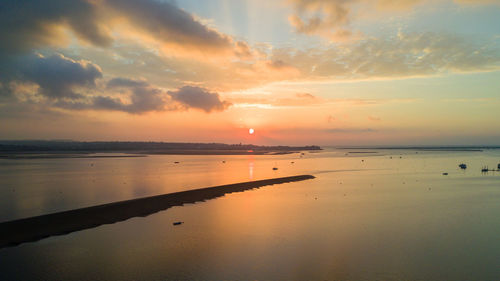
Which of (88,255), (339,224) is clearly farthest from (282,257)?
(88,255)

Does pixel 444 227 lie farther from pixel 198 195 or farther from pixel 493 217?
pixel 198 195

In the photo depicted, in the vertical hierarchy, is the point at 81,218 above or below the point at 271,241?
above

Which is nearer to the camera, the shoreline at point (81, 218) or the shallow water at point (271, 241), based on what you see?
the shallow water at point (271, 241)

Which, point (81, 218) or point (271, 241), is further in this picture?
point (81, 218)

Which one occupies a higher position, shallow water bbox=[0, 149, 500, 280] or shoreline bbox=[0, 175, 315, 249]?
shoreline bbox=[0, 175, 315, 249]

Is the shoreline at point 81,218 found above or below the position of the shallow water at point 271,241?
above

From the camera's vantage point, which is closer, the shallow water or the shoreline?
the shallow water

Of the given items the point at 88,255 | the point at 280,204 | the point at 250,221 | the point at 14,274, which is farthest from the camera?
the point at 280,204

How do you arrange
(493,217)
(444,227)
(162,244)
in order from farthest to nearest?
(493,217) → (444,227) → (162,244)
